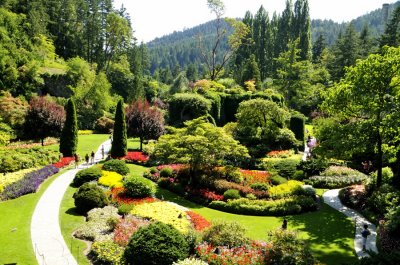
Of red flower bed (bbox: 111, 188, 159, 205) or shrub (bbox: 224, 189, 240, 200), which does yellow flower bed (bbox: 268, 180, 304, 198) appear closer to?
shrub (bbox: 224, 189, 240, 200)

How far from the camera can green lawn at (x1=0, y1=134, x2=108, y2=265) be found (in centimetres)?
1427

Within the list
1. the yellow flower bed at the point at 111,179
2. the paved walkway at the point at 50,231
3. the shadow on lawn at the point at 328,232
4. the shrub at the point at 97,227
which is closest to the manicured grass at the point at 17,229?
the paved walkway at the point at 50,231

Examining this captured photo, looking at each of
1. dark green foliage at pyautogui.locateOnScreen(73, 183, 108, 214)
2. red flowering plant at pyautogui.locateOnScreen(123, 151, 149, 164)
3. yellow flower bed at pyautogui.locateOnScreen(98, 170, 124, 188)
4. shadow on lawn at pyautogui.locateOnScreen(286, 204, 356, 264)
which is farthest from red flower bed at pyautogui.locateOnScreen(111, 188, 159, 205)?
red flowering plant at pyautogui.locateOnScreen(123, 151, 149, 164)

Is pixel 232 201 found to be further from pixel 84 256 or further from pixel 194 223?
pixel 84 256

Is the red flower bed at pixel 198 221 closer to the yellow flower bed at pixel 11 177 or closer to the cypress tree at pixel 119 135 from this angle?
the yellow flower bed at pixel 11 177

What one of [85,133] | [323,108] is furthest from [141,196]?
[85,133]

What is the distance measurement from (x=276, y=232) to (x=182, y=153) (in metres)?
12.2

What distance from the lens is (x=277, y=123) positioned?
38.2 m

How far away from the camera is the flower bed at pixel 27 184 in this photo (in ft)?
71.4

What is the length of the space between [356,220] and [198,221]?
8779 millimetres

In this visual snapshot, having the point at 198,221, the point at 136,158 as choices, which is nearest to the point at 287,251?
the point at 198,221

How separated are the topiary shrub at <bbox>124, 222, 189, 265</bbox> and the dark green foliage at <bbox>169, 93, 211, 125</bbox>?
89.0 feet

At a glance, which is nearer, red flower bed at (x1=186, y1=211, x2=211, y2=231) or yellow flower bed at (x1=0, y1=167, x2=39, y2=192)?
red flower bed at (x1=186, y1=211, x2=211, y2=231)

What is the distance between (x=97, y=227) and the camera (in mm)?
17359
